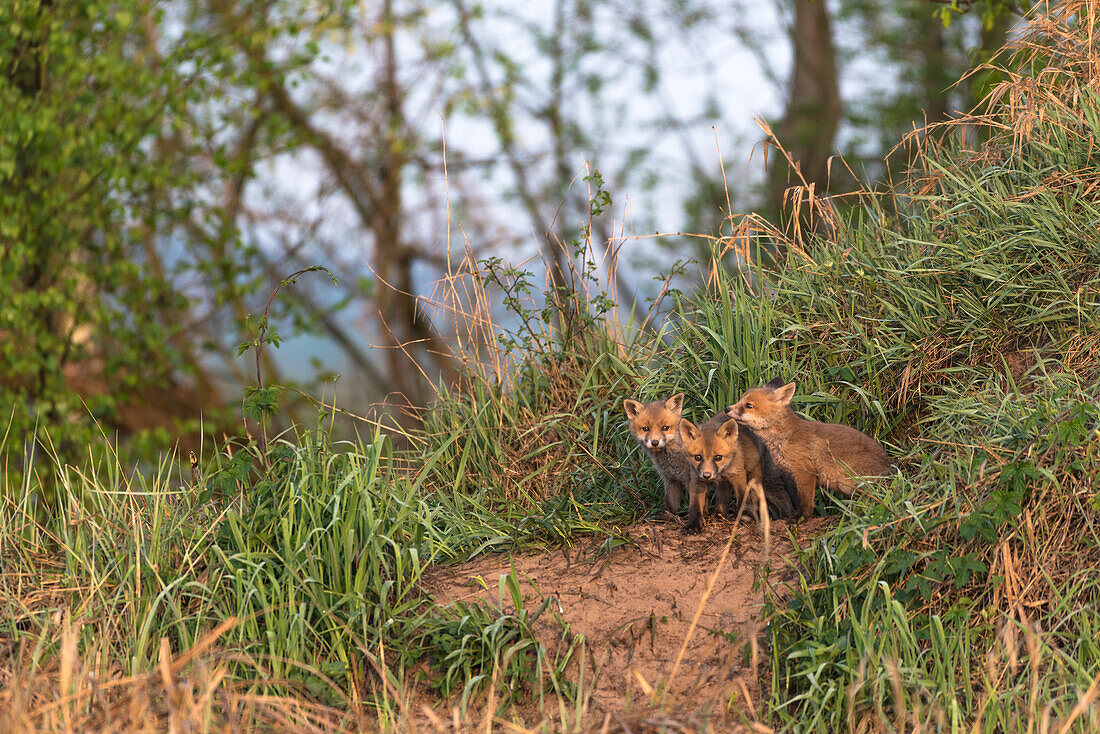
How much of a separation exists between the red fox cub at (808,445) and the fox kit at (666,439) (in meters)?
0.31

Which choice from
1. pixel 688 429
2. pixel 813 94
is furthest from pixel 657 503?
pixel 813 94

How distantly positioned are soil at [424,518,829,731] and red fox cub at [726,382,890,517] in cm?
24

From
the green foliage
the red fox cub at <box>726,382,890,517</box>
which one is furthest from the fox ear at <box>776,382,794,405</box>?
the green foliage

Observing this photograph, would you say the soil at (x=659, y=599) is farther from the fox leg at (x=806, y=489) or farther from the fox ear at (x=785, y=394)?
the fox ear at (x=785, y=394)

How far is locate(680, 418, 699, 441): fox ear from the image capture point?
16.0 ft

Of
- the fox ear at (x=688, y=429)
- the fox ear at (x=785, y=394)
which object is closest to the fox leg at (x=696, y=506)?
the fox ear at (x=688, y=429)

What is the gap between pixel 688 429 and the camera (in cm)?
491

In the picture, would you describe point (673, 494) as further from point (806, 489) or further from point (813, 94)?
point (813, 94)

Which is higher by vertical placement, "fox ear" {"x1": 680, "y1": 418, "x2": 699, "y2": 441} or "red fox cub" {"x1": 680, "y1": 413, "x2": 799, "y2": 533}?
"fox ear" {"x1": 680, "y1": 418, "x2": 699, "y2": 441}

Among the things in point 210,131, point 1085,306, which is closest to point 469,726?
point 1085,306

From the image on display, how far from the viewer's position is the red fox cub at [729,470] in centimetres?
484

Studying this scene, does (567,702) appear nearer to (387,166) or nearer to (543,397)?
(543,397)

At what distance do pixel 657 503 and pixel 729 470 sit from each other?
2.38 ft

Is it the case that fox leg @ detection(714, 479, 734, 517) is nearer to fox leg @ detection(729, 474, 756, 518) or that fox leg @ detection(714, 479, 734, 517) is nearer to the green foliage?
fox leg @ detection(729, 474, 756, 518)
